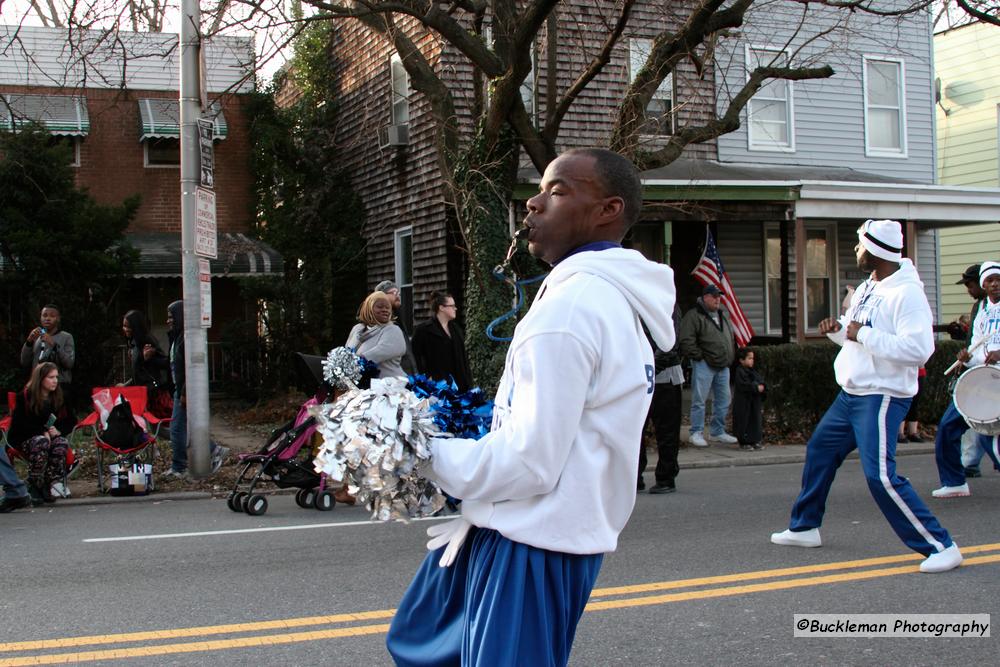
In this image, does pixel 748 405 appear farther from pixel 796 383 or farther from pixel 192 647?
pixel 192 647

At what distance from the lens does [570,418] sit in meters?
2.36

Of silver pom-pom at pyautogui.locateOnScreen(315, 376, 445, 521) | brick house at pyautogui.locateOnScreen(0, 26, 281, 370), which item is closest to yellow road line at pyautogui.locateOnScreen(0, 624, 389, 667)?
silver pom-pom at pyautogui.locateOnScreen(315, 376, 445, 521)

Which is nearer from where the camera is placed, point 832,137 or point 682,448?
point 682,448

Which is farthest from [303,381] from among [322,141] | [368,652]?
[322,141]

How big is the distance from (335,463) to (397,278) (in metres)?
16.8

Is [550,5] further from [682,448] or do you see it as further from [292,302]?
[292,302]

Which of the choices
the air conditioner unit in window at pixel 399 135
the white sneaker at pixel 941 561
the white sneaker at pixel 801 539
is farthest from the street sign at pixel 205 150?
the white sneaker at pixel 941 561

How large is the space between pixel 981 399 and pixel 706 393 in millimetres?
4737

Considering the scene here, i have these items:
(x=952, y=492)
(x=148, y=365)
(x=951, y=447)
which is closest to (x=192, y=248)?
(x=148, y=365)

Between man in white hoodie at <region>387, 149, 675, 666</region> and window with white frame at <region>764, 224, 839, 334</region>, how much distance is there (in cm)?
1820

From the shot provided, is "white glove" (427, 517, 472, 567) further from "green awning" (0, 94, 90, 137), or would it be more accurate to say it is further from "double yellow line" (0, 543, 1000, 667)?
"green awning" (0, 94, 90, 137)

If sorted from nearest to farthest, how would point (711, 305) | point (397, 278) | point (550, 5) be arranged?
point (550, 5)
point (711, 305)
point (397, 278)

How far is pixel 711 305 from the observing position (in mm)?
12938

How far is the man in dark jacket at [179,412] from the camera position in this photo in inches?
440
